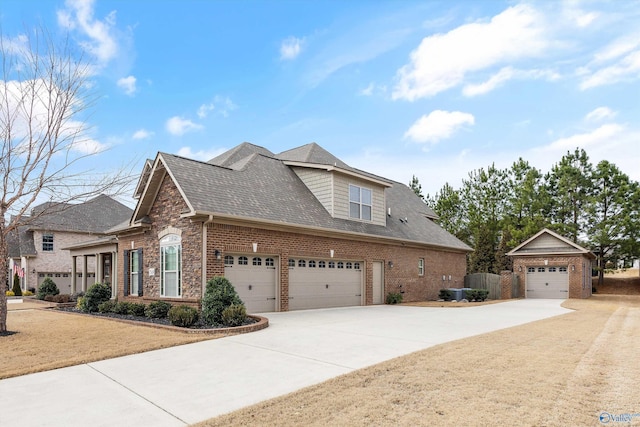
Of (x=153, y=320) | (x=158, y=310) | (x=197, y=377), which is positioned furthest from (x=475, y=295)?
(x=197, y=377)

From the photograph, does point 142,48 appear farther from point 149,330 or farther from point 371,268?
point 371,268

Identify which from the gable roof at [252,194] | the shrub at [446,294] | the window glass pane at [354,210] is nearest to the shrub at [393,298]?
the gable roof at [252,194]

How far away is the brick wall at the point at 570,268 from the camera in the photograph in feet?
87.8

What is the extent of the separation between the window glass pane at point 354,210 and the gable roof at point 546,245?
560 inches

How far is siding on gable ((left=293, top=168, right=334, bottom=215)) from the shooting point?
18594 mm

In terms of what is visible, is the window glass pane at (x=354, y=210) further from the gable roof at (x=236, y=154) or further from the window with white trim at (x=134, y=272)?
the window with white trim at (x=134, y=272)

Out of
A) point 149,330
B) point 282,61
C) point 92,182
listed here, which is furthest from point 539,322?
point 282,61

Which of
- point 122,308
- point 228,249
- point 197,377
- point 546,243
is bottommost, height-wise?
point 122,308

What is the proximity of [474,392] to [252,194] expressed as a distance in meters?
11.8

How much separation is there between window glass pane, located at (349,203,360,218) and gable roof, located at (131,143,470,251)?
1.20 feet

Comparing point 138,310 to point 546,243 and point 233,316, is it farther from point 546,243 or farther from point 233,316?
point 546,243

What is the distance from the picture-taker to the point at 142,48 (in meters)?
16.6

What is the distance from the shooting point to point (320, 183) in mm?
19125

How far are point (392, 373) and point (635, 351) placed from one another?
5281 millimetres
